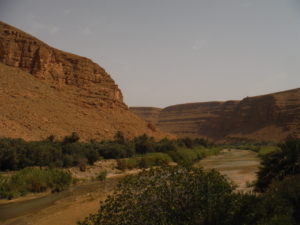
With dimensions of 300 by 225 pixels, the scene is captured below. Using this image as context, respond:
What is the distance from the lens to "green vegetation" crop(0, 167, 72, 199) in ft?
61.8

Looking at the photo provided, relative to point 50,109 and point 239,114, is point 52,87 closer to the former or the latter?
point 50,109

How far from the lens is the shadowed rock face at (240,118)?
10594 centimetres

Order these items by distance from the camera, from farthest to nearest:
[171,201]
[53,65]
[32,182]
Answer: [53,65], [32,182], [171,201]

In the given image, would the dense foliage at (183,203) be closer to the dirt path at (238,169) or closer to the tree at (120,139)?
the dirt path at (238,169)

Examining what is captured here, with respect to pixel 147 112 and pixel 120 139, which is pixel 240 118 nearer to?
pixel 147 112

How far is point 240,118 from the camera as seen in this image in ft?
423

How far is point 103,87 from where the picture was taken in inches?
3118

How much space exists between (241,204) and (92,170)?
23679 mm

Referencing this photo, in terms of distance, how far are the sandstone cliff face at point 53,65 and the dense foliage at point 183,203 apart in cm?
5981

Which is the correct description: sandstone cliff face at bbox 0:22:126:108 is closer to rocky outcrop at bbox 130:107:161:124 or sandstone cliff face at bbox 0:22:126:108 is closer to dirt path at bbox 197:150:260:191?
dirt path at bbox 197:150:260:191

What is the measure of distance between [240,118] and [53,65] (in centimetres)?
8471

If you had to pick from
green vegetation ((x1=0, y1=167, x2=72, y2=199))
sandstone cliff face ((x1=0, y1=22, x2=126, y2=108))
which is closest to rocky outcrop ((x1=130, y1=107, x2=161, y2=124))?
sandstone cliff face ((x1=0, y1=22, x2=126, y2=108))

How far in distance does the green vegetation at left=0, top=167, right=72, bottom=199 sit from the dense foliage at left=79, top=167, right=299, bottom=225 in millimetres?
13441

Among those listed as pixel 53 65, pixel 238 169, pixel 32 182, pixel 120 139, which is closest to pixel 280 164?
pixel 32 182
